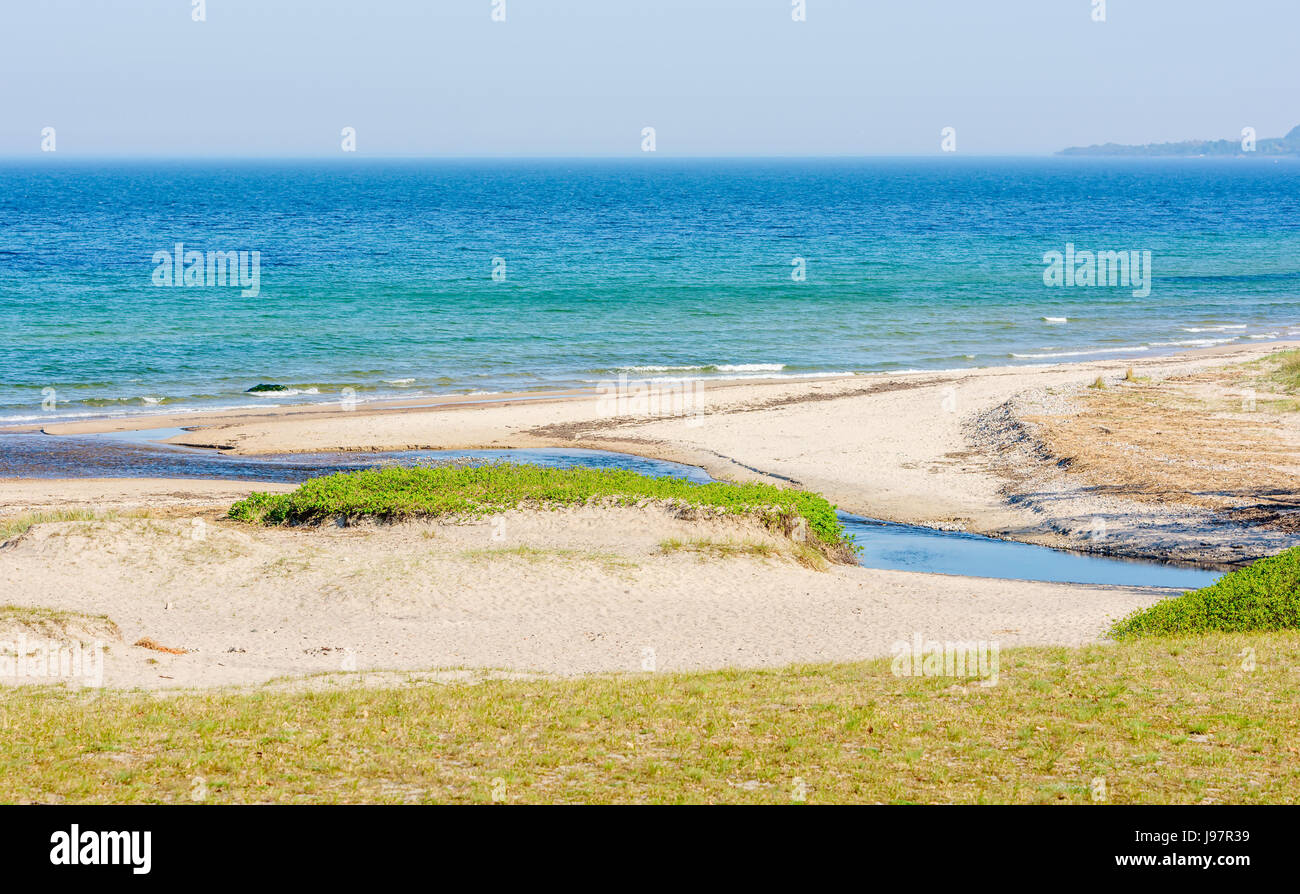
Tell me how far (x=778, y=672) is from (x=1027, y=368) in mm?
34983

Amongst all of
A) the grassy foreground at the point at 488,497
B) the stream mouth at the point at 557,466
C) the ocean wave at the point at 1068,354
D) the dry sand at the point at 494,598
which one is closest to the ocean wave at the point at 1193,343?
the ocean wave at the point at 1068,354

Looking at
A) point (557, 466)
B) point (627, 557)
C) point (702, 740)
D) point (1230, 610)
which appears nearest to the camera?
point (702, 740)

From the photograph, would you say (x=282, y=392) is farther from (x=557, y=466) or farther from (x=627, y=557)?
(x=627, y=557)

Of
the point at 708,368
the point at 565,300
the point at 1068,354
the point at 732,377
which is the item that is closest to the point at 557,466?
the point at 732,377

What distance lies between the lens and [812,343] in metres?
55.0

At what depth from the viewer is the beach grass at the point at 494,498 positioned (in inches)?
927

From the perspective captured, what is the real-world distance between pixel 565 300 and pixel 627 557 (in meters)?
45.8

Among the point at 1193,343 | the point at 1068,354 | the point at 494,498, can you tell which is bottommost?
the point at 494,498

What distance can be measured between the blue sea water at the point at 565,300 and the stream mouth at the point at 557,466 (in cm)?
637

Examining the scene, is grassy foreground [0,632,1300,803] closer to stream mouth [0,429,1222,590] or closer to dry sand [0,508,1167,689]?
dry sand [0,508,1167,689]

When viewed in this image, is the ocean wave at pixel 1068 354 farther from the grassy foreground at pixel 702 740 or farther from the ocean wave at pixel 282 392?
the grassy foreground at pixel 702 740

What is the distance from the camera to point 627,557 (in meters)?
21.7

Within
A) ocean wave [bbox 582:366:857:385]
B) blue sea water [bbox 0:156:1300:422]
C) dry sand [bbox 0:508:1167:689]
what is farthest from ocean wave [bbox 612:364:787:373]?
dry sand [bbox 0:508:1167:689]
